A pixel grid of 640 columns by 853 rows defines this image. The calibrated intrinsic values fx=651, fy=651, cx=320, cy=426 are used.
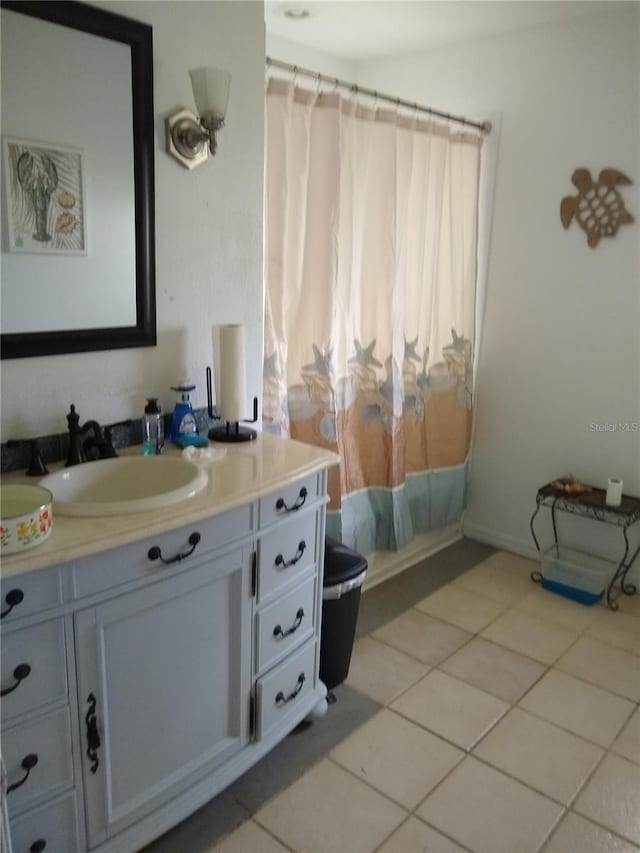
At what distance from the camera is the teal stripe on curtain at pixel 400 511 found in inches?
108

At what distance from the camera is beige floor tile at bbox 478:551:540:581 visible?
10.4 feet

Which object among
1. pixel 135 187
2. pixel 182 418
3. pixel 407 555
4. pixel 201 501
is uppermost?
pixel 135 187

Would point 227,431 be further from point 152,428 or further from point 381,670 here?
point 381,670

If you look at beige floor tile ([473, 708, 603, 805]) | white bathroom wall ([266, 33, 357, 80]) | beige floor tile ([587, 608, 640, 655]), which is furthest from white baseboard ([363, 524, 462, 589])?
white bathroom wall ([266, 33, 357, 80])

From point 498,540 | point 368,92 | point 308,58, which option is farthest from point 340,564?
point 308,58

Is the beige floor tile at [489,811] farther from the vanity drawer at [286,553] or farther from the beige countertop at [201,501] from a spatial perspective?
the beige countertop at [201,501]

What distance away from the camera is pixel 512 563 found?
10.6 feet

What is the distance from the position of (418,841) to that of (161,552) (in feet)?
3.33

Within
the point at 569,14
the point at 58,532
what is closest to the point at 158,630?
the point at 58,532

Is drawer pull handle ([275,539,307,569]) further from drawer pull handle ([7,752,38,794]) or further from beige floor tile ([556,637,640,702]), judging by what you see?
beige floor tile ([556,637,640,702])

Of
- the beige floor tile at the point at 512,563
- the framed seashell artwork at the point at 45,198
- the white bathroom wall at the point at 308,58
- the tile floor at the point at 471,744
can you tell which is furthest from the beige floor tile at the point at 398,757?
the white bathroom wall at the point at 308,58

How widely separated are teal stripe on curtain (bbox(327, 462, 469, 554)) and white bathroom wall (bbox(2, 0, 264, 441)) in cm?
→ 84

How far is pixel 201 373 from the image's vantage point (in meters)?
2.04

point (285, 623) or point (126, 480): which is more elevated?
point (126, 480)
